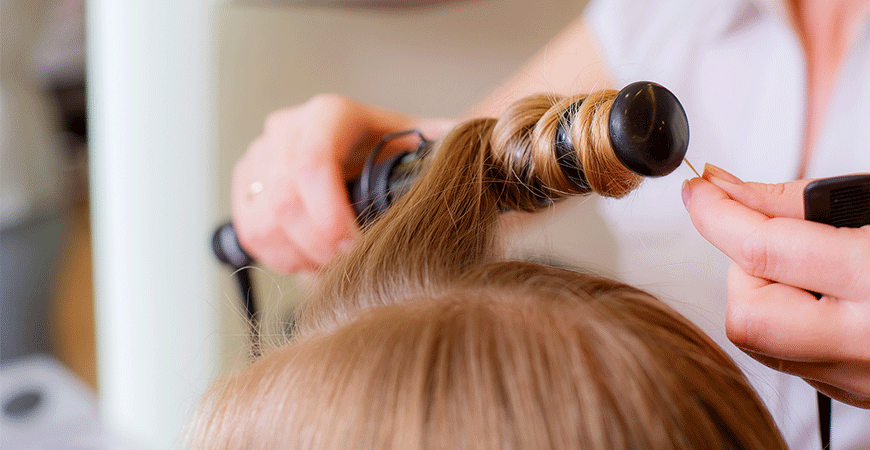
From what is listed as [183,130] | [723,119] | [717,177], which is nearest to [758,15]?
[723,119]

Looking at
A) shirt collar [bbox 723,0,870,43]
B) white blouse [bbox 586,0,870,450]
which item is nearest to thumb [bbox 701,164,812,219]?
white blouse [bbox 586,0,870,450]

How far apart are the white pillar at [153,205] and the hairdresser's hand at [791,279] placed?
0.66 m

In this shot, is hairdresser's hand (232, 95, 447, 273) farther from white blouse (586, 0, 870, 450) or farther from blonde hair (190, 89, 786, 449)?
white blouse (586, 0, 870, 450)

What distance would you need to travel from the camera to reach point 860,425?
0.58 metres

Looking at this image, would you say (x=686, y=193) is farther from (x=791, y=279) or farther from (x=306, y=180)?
(x=306, y=180)

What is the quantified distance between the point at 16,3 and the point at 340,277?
1.26 meters

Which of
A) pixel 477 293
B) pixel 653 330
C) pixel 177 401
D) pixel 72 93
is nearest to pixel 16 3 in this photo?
pixel 72 93

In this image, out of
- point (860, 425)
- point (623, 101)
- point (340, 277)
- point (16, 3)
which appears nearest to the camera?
point (623, 101)

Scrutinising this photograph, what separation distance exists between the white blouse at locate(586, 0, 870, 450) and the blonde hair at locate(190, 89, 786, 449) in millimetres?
306

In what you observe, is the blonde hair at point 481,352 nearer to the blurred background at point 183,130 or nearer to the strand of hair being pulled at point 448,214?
the strand of hair being pulled at point 448,214

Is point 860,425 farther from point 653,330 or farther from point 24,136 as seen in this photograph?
point 24,136

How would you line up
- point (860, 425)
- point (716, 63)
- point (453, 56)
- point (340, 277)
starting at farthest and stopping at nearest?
point (453, 56)
point (716, 63)
point (860, 425)
point (340, 277)

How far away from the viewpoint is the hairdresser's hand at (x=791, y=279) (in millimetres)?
294

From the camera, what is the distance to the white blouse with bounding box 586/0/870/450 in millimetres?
611
